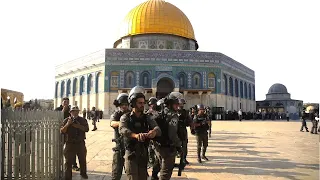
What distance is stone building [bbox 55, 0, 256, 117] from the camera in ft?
105

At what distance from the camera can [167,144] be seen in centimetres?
446

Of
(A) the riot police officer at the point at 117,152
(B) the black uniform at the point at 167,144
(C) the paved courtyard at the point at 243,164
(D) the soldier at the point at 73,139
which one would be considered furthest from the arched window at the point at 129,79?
(B) the black uniform at the point at 167,144

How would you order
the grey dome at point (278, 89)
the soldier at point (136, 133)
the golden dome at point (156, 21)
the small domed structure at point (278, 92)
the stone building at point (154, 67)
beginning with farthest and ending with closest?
1. the grey dome at point (278, 89)
2. the small domed structure at point (278, 92)
3. the golden dome at point (156, 21)
4. the stone building at point (154, 67)
5. the soldier at point (136, 133)

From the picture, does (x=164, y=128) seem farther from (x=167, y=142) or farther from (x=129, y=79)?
(x=129, y=79)

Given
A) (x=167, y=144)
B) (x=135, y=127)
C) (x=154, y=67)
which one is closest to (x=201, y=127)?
(x=167, y=144)

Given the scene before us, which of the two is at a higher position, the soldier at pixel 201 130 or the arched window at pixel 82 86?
the arched window at pixel 82 86

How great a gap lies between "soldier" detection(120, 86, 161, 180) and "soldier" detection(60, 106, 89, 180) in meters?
2.07

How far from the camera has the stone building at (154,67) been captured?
32.0 m

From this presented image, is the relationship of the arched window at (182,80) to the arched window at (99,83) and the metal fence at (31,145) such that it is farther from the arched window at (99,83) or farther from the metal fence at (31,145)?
the metal fence at (31,145)

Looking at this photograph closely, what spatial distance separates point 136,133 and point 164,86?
28867mm

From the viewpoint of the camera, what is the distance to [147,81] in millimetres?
32375

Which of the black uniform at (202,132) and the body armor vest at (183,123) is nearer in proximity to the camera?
the body armor vest at (183,123)

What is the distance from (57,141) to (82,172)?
0.74m

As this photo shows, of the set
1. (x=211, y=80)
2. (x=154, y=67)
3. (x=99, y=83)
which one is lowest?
(x=99, y=83)
